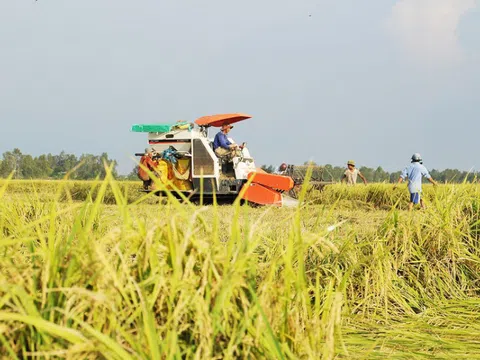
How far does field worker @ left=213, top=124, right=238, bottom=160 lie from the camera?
1151cm

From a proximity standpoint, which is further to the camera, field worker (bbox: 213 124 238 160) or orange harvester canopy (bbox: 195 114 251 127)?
orange harvester canopy (bbox: 195 114 251 127)

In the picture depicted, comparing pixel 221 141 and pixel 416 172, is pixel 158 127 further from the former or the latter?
pixel 416 172

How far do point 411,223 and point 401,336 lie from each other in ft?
5.26

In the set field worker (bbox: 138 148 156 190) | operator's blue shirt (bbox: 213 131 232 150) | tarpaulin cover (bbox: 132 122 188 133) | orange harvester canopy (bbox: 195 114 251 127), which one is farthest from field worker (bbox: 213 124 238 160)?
field worker (bbox: 138 148 156 190)

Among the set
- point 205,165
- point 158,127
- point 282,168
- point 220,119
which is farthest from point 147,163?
point 282,168

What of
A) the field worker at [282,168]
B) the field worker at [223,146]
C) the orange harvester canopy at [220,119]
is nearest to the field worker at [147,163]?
the orange harvester canopy at [220,119]

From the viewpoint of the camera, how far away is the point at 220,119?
11797 mm

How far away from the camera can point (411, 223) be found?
460 centimetres

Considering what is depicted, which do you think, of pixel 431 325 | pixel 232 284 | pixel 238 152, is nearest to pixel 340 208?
pixel 238 152

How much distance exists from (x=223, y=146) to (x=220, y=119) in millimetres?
657

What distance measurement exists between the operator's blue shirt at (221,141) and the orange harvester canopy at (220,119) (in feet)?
1.10

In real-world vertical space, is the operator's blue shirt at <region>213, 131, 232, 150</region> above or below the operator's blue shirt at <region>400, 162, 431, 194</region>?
above

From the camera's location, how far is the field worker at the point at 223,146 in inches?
453

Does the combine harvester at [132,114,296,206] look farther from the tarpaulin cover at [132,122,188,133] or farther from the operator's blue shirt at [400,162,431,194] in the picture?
the operator's blue shirt at [400,162,431,194]
